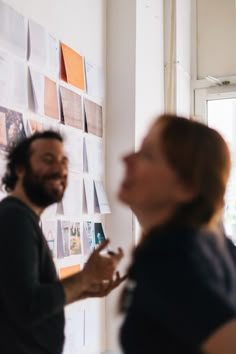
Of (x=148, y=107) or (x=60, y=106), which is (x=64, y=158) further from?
(x=148, y=107)

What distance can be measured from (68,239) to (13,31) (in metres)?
0.85

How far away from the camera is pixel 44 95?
1901mm

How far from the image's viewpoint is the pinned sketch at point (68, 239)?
1.99 m

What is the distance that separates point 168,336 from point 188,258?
116 millimetres

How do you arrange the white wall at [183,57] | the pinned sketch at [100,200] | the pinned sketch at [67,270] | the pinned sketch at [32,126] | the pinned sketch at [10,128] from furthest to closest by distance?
the white wall at [183,57] < the pinned sketch at [100,200] < the pinned sketch at [67,270] < the pinned sketch at [32,126] < the pinned sketch at [10,128]

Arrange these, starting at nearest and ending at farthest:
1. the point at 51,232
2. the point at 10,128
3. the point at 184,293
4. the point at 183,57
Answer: the point at 184,293
the point at 10,128
the point at 51,232
the point at 183,57

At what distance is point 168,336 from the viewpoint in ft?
2.31

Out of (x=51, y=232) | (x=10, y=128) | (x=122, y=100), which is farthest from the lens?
(x=122, y=100)

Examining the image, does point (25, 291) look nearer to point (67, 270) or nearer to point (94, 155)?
point (67, 270)

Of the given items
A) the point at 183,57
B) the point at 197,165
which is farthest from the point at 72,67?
the point at 197,165

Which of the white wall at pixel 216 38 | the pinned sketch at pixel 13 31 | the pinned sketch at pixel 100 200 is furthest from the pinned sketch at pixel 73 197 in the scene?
the white wall at pixel 216 38

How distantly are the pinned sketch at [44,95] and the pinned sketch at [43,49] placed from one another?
0.13 ft

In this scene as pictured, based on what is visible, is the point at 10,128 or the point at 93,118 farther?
the point at 93,118

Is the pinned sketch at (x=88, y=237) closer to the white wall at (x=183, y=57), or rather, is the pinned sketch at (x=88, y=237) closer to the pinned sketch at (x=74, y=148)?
the pinned sketch at (x=74, y=148)
